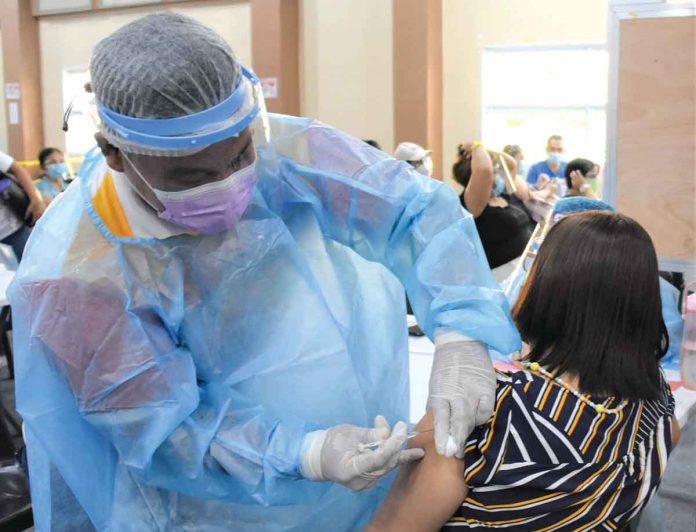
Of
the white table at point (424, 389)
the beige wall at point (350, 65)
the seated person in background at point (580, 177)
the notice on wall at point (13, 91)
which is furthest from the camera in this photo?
the notice on wall at point (13, 91)

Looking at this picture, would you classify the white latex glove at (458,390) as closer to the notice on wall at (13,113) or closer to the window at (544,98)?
the window at (544,98)

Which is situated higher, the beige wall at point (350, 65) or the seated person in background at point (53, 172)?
the beige wall at point (350, 65)

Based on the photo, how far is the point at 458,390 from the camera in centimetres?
88

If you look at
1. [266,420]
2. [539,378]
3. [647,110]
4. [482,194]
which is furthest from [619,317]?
[482,194]

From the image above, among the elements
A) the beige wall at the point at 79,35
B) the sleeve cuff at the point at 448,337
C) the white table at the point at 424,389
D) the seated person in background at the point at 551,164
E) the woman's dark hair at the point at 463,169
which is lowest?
the white table at the point at 424,389

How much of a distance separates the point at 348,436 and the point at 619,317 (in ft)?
1.36

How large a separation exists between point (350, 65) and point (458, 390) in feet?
18.7

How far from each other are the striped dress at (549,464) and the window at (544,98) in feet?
17.3

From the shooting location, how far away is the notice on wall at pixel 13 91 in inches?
304

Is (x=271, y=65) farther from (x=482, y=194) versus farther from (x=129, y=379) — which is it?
(x=129, y=379)

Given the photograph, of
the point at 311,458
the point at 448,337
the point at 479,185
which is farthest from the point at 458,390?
the point at 479,185

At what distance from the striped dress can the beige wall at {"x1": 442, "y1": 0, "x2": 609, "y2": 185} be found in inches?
209

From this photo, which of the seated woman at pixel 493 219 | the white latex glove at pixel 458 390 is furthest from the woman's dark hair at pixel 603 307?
the seated woman at pixel 493 219

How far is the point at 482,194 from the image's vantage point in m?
3.34
